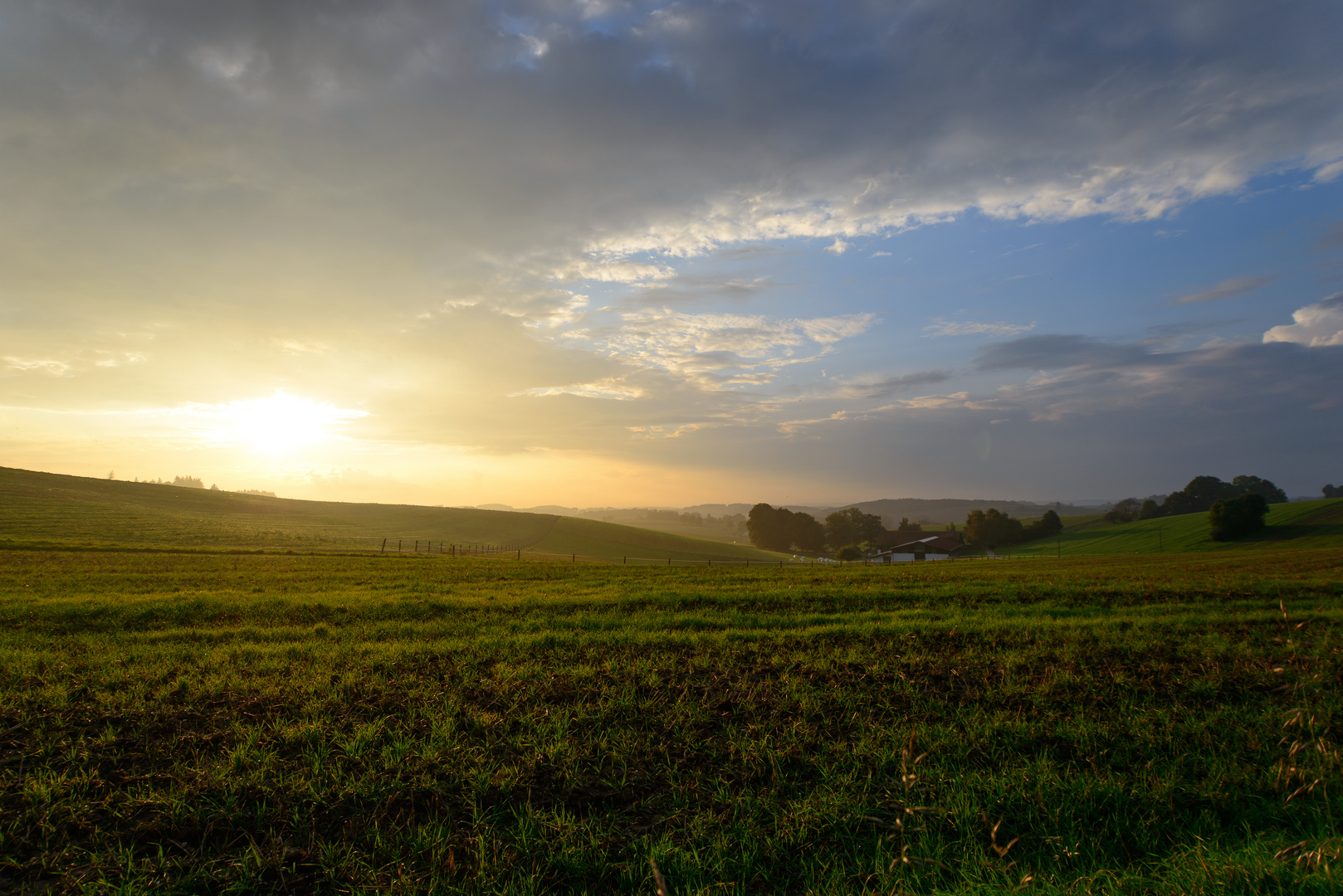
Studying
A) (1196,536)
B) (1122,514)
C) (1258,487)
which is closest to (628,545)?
(1196,536)

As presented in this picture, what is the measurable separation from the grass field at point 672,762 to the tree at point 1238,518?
10340 cm

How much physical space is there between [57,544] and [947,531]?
13568 centimetres

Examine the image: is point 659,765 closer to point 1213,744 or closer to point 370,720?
point 370,720

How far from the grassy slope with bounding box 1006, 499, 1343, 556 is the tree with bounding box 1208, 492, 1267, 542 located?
4.54 ft

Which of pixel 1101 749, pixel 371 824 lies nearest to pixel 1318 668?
pixel 1101 749

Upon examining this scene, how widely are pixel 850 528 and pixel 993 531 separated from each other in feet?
91.2

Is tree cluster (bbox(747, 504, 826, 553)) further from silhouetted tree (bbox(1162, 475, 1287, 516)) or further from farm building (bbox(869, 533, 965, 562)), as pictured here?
silhouetted tree (bbox(1162, 475, 1287, 516))

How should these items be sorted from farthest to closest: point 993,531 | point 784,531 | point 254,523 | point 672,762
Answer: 1. point 784,531
2. point 993,531
3. point 254,523
4. point 672,762

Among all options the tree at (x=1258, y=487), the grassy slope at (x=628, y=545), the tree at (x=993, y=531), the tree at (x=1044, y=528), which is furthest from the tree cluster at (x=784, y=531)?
the tree at (x=1258, y=487)

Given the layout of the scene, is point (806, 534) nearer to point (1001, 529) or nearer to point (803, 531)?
point (803, 531)

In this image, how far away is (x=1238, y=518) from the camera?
86.1 meters

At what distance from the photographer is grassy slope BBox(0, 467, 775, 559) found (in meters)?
55.1

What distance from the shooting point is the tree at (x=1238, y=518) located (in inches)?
3391

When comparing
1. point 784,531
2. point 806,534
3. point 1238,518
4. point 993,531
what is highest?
point 1238,518
